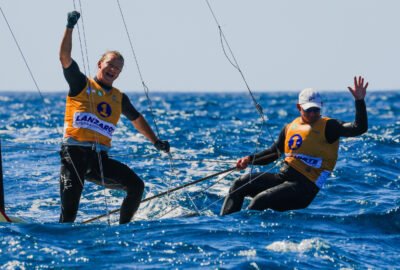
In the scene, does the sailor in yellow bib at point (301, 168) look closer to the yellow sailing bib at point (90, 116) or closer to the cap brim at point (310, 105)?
the cap brim at point (310, 105)

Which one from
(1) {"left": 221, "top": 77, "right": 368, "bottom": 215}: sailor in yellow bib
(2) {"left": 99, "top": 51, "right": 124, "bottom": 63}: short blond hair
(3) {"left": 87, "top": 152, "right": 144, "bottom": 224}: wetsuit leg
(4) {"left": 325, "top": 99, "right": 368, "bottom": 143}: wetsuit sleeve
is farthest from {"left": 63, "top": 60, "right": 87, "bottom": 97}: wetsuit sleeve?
(4) {"left": 325, "top": 99, "right": 368, "bottom": 143}: wetsuit sleeve

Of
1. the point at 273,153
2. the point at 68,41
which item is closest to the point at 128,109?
the point at 68,41

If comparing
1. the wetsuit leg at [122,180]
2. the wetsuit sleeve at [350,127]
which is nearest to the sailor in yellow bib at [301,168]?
the wetsuit sleeve at [350,127]

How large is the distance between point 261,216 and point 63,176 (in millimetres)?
1919

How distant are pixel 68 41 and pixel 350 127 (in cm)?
262

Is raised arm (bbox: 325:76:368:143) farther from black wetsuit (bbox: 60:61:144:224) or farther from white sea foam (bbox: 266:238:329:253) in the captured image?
black wetsuit (bbox: 60:61:144:224)

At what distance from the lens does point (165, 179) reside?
8898 mm

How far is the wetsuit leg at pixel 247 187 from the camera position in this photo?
17.9 ft

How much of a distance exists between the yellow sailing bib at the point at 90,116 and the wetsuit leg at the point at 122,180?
23cm

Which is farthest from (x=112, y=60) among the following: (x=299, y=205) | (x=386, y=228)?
(x=386, y=228)

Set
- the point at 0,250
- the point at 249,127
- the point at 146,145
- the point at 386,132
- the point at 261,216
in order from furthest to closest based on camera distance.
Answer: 1. the point at 249,127
2. the point at 386,132
3. the point at 146,145
4. the point at 261,216
5. the point at 0,250

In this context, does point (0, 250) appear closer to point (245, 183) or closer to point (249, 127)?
point (245, 183)

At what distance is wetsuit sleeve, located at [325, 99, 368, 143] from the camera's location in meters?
4.98

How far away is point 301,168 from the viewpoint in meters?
5.40
